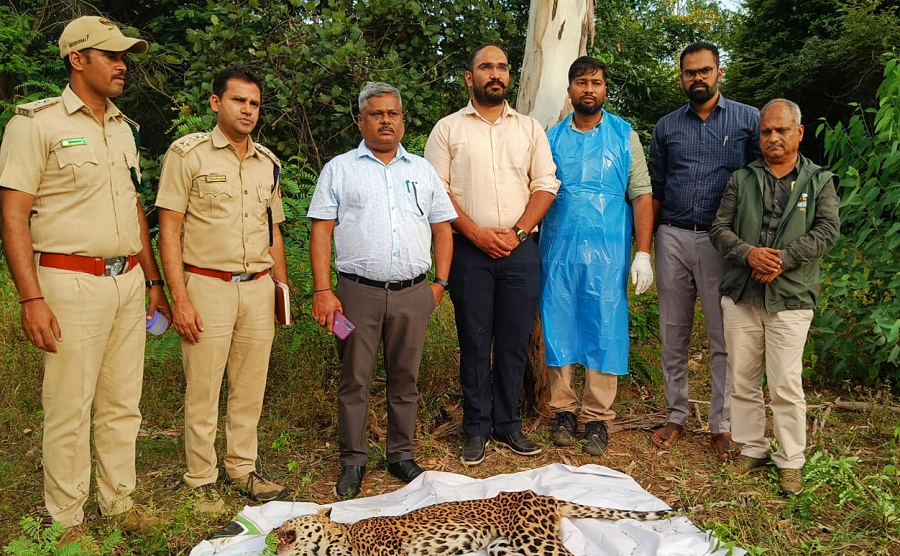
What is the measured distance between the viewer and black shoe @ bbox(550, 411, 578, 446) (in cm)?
474

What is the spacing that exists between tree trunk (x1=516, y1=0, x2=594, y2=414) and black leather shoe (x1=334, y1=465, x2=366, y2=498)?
171cm

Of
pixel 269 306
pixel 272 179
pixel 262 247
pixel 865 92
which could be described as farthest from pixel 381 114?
pixel 865 92

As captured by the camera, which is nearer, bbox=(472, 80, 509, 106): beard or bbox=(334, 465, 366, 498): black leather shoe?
bbox=(334, 465, 366, 498): black leather shoe

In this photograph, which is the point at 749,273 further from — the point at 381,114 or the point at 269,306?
the point at 269,306

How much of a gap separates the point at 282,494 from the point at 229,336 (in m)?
0.97

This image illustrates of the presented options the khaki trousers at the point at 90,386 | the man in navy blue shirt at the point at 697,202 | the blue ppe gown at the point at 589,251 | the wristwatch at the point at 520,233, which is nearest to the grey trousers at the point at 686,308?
the man in navy blue shirt at the point at 697,202

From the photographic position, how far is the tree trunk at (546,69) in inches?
212

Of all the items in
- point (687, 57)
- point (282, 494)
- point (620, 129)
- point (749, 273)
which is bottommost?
point (282, 494)

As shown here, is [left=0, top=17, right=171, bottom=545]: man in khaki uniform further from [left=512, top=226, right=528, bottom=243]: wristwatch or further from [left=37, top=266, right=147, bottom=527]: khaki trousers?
[left=512, top=226, right=528, bottom=243]: wristwatch

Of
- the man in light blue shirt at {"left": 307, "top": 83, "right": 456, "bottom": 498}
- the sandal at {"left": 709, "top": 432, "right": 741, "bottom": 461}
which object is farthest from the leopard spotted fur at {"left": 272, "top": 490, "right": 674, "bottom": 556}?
the sandal at {"left": 709, "top": 432, "right": 741, "bottom": 461}

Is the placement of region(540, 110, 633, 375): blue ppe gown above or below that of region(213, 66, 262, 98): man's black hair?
below

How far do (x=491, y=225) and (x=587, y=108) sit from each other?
1020 millimetres

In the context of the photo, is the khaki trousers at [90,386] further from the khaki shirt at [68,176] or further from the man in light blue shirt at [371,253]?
the man in light blue shirt at [371,253]

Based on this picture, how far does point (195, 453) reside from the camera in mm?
3809
